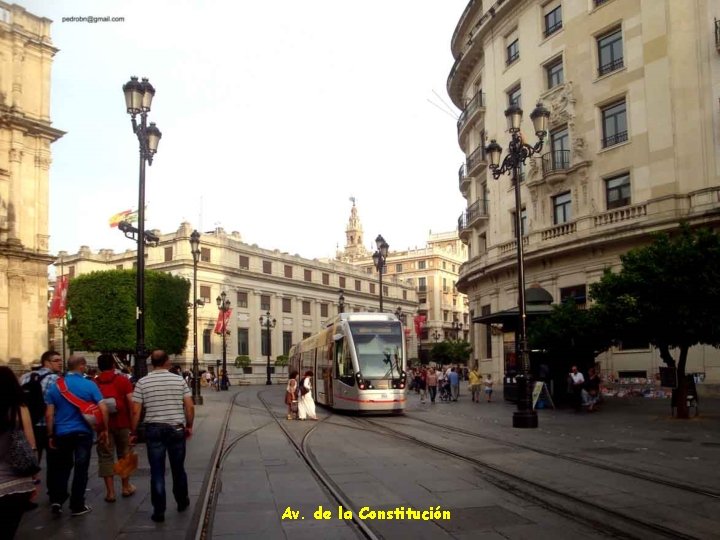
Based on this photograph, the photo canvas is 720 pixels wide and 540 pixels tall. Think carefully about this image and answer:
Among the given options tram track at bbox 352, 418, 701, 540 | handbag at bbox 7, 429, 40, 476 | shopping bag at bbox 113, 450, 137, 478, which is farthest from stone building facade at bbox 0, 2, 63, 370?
handbag at bbox 7, 429, 40, 476

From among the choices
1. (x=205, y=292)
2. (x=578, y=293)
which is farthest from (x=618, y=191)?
(x=205, y=292)

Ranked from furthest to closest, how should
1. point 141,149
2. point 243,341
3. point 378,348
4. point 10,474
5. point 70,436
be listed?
point 243,341 < point 378,348 < point 141,149 < point 70,436 < point 10,474

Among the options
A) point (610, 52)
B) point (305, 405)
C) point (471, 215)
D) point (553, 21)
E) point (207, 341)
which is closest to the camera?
point (305, 405)

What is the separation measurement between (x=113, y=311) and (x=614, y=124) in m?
45.3

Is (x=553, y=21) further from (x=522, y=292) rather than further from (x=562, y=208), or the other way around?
(x=522, y=292)

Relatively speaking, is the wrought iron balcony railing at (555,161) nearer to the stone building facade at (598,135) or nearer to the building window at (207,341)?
the stone building facade at (598,135)

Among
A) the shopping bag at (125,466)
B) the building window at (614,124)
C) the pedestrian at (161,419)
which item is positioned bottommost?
the shopping bag at (125,466)

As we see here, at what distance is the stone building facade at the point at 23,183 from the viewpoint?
1655 inches

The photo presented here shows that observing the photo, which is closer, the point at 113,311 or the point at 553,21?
the point at 553,21

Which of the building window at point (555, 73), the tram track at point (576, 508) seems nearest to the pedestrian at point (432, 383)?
the building window at point (555, 73)

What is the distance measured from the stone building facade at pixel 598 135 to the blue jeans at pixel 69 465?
2018 cm

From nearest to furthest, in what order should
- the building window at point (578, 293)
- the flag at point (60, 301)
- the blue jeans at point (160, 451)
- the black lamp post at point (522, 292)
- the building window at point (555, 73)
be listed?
1. the blue jeans at point (160, 451)
2. the black lamp post at point (522, 292)
3. the building window at point (578, 293)
4. the building window at point (555, 73)
5. the flag at point (60, 301)

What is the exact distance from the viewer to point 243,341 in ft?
249

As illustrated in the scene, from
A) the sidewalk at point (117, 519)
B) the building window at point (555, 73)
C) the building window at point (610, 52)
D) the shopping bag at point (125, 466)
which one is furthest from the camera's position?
the building window at point (555, 73)
